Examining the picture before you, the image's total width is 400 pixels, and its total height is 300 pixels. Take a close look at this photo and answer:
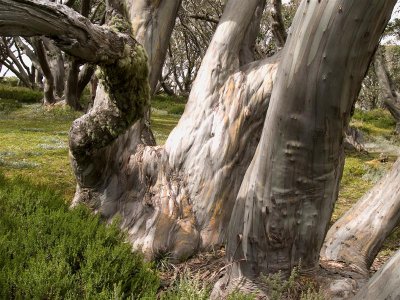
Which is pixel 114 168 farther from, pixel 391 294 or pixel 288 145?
pixel 391 294

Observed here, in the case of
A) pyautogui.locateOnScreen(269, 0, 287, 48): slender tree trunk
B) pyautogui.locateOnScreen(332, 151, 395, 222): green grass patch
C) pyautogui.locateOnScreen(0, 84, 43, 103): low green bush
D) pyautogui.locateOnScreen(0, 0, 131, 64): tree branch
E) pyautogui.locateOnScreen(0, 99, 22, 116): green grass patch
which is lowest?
pyautogui.locateOnScreen(332, 151, 395, 222): green grass patch

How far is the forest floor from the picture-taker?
505cm

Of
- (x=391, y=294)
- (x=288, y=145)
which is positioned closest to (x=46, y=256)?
(x=288, y=145)

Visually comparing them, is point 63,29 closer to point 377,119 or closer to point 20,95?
point 20,95

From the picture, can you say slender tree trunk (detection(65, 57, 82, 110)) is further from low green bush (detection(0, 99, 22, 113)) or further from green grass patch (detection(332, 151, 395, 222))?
green grass patch (detection(332, 151, 395, 222))

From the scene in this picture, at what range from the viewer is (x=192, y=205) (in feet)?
17.5

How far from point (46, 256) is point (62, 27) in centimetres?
184

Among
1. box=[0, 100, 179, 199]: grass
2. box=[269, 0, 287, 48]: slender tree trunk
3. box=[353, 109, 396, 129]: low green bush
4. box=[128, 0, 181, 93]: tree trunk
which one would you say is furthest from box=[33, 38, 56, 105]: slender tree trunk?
box=[353, 109, 396, 129]: low green bush

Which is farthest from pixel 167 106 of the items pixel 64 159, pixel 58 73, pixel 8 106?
pixel 64 159

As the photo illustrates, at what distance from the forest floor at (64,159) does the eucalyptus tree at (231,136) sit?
0.42 metres

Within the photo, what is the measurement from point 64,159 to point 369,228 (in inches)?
257

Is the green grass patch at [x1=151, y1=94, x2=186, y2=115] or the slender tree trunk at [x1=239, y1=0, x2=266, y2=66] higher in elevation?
the slender tree trunk at [x1=239, y1=0, x2=266, y2=66]

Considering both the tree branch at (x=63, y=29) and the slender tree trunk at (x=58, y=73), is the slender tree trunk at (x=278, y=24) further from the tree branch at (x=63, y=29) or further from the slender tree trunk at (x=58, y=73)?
the slender tree trunk at (x=58, y=73)

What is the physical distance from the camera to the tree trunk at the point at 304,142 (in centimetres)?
277
